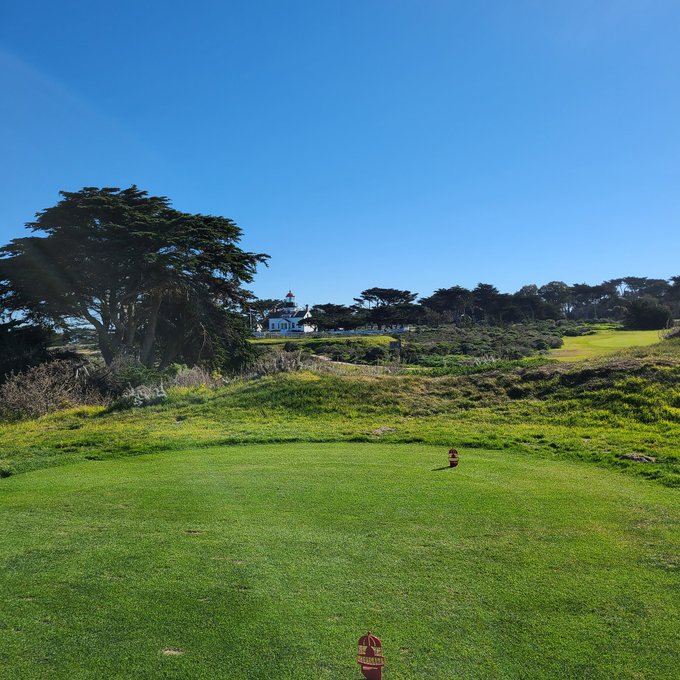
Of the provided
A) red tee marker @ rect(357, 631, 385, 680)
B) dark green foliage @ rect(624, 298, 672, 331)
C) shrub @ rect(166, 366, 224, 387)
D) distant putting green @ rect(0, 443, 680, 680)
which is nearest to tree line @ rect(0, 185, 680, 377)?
shrub @ rect(166, 366, 224, 387)

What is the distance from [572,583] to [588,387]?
13505 millimetres

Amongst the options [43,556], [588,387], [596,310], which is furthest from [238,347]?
[596,310]

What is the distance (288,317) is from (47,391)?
294 feet

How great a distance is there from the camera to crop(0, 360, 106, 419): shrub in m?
19.1

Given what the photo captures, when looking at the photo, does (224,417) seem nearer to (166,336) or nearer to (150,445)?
(150,445)

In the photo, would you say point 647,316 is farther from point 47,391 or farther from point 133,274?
point 47,391

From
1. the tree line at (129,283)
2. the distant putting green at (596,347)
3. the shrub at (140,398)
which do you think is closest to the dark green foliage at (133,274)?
the tree line at (129,283)

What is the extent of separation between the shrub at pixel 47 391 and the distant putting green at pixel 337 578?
1254 centimetres

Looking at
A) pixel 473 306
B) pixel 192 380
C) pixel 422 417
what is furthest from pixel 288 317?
pixel 422 417

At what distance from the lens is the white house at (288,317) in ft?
342

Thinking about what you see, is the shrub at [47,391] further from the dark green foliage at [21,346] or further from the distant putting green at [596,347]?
the distant putting green at [596,347]

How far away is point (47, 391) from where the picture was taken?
20.6m

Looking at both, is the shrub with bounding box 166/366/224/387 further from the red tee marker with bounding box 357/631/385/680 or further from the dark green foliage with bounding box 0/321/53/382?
the red tee marker with bounding box 357/631/385/680

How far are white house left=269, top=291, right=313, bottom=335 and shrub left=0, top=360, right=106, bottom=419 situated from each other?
242 feet
